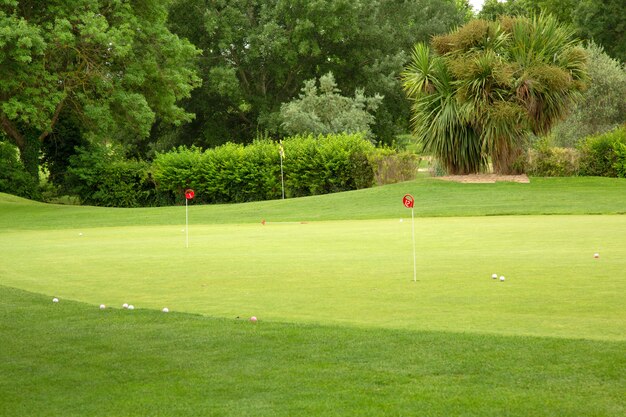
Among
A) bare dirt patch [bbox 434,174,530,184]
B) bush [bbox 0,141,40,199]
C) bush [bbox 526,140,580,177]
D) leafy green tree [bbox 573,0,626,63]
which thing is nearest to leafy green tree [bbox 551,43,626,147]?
bush [bbox 526,140,580,177]

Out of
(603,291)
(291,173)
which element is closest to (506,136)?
(291,173)

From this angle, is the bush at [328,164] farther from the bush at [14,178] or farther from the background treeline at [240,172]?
the bush at [14,178]

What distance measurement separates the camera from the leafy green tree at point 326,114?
48688 mm

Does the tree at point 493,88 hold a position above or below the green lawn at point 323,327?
above

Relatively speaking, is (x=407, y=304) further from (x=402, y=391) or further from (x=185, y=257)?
(x=185, y=257)

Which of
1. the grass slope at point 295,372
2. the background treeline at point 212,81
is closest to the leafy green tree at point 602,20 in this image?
the background treeline at point 212,81

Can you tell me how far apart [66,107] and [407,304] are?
1396 inches

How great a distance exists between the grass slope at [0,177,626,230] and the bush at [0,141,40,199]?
6158 millimetres

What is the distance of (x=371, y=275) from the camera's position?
1252cm

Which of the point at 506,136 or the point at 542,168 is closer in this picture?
the point at 506,136


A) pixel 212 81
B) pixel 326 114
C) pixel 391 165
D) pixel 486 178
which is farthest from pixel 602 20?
pixel 486 178

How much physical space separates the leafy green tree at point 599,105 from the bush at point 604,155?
44.0 ft

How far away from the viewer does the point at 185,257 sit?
15.9 metres

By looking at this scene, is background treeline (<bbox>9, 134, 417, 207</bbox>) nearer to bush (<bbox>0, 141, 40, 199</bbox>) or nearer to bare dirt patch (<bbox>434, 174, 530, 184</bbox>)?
bush (<bbox>0, 141, 40, 199</bbox>)
